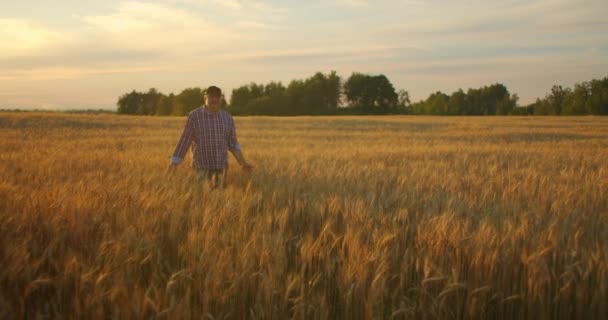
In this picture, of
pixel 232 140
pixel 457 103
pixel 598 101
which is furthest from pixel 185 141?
pixel 457 103

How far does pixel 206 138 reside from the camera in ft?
16.0

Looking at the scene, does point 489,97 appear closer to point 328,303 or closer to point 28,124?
point 28,124

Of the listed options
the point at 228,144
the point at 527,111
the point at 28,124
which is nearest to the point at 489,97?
the point at 527,111

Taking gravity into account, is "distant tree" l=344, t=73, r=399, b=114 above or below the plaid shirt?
above

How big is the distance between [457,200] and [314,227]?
1.68 m

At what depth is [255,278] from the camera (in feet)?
6.40

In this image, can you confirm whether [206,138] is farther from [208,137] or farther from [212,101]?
[212,101]

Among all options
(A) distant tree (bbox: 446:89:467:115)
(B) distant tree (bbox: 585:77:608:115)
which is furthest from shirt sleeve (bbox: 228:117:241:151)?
(A) distant tree (bbox: 446:89:467:115)

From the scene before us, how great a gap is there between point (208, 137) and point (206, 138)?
28 millimetres

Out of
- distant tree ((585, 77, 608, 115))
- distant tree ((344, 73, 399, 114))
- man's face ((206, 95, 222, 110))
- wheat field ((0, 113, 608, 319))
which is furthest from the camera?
distant tree ((344, 73, 399, 114))

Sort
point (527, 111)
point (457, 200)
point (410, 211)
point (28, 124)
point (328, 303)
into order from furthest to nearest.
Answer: point (527, 111), point (28, 124), point (457, 200), point (410, 211), point (328, 303)

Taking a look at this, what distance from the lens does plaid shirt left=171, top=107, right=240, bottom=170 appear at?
15.9ft

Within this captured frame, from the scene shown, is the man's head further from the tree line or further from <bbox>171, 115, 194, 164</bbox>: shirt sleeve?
the tree line

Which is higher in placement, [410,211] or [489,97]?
[489,97]
